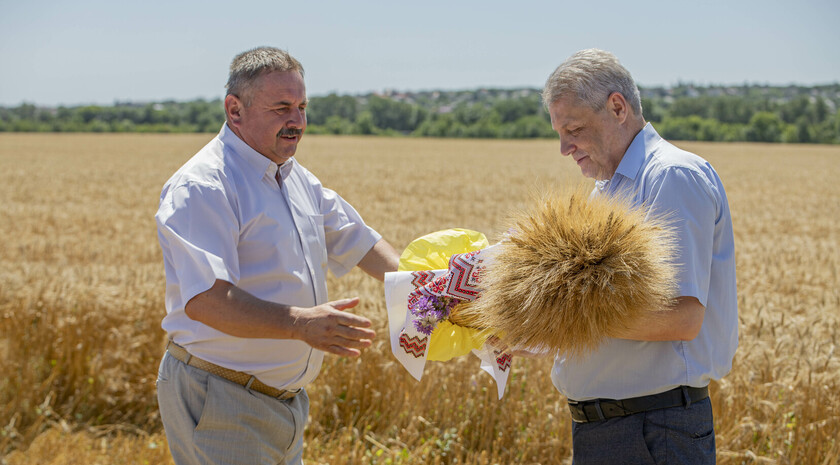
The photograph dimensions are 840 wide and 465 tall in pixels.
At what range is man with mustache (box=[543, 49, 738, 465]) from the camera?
220 centimetres

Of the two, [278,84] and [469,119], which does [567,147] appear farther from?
[469,119]

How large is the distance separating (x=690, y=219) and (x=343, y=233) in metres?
1.75

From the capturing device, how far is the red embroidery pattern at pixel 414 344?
2504mm

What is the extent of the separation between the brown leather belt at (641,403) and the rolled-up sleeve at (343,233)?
1.39 metres

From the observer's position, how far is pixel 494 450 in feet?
13.6

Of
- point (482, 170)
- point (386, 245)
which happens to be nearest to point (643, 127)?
point (386, 245)

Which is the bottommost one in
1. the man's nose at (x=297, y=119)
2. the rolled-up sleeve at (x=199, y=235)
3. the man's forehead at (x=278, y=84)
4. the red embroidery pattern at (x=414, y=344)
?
the red embroidery pattern at (x=414, y=344)

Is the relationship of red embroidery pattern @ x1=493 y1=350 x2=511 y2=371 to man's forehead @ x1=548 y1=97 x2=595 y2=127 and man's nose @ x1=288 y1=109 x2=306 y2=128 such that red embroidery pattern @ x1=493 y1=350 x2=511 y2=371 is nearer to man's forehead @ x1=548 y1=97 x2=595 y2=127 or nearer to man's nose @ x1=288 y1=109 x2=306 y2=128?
man's forehead @ x1=548 y1=97 x2=595 y2=127

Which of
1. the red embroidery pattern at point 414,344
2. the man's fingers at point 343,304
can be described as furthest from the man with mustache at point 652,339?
the man's fingers at point 343,304

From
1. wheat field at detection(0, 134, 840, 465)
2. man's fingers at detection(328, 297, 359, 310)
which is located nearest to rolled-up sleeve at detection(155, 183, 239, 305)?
man's fingers at detection(328, 297, 359, 310)

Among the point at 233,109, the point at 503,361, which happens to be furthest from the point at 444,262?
the point at 233,109

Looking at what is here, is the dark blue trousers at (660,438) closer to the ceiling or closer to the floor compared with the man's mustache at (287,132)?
closer to the floor

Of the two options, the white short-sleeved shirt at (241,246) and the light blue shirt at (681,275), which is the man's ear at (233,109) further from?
the light blue shirt at (681,275)

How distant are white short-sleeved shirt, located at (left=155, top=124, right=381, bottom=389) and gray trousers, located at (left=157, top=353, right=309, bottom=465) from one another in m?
0.09
